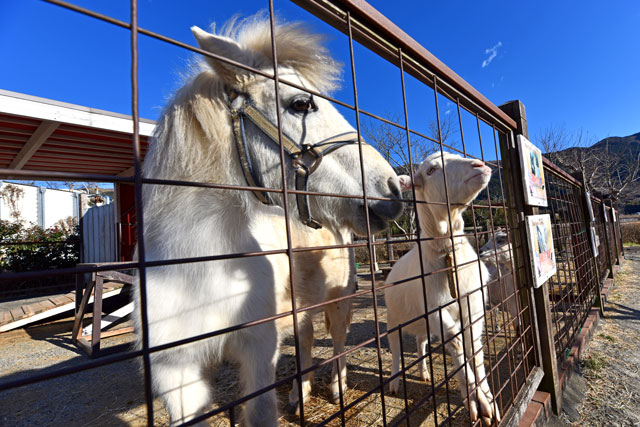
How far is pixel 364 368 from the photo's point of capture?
3.49 metres

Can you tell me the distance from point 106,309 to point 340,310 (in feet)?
22.3

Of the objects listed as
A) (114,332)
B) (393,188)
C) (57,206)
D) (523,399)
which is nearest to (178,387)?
(393,188)

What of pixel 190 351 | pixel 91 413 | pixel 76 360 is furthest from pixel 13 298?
pixel 190 351

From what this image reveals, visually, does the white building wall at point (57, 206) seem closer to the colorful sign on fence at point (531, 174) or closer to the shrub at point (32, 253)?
the shrub at point (32, 253)

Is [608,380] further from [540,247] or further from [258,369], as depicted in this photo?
[258,369]

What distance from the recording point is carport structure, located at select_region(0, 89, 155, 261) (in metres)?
3.86

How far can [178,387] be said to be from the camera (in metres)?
1.15

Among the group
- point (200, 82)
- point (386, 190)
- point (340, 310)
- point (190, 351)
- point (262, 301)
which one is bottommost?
point (340, 310)

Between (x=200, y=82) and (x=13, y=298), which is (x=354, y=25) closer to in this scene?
(x=200, y=82)

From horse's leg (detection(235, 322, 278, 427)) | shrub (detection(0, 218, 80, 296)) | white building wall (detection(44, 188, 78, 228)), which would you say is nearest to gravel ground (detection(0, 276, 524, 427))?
horse's leg (detection(235, 322, 278, 427))

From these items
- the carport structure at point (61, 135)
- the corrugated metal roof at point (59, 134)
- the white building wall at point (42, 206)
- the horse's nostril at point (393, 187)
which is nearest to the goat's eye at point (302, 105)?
the horse's nostril at point (393, 187)

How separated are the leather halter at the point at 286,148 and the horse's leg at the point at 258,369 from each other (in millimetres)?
534

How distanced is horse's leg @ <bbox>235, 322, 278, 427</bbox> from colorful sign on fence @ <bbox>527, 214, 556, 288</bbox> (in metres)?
1.88

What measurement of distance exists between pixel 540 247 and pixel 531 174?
551 millimetres
